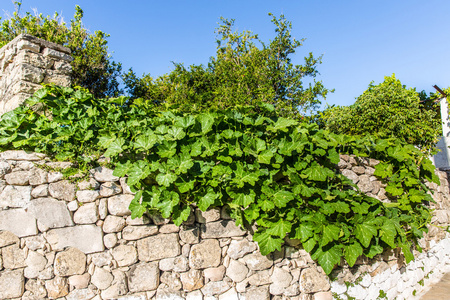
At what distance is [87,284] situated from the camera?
2.52 metres

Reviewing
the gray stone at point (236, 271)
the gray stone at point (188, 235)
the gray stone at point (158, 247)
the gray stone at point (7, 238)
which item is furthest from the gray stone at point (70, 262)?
the gray stone at point (236, 271)

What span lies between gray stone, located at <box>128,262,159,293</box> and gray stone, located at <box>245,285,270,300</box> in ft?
2.85

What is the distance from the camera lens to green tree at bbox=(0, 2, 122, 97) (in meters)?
Result: 6.03

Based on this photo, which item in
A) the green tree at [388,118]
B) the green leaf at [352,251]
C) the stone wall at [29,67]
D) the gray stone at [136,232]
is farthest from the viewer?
the green tree at [388,118]

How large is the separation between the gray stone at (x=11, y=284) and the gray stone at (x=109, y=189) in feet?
3.02

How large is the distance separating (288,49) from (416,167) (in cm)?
439

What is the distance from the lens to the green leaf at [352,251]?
2.89 m

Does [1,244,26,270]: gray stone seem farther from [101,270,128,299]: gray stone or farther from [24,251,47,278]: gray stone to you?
[101,270,128,299]: gray stone

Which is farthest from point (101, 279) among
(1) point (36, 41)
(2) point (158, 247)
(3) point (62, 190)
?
(1) point (36, 41)

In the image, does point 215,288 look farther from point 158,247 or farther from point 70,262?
point 70,262

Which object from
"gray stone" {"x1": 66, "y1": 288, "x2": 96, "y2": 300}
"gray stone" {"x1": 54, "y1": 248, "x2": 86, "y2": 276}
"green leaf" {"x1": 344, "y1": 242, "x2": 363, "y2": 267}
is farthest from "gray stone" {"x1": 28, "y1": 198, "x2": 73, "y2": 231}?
"green leaf" {"x1": 344, "y1": 242, "x2": 363, "y2": 267}

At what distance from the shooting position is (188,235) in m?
2.71

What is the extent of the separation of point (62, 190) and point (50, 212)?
21 centimetres

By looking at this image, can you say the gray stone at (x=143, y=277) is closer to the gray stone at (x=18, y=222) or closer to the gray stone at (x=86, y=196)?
the gray stone at (x=86, y=196)
